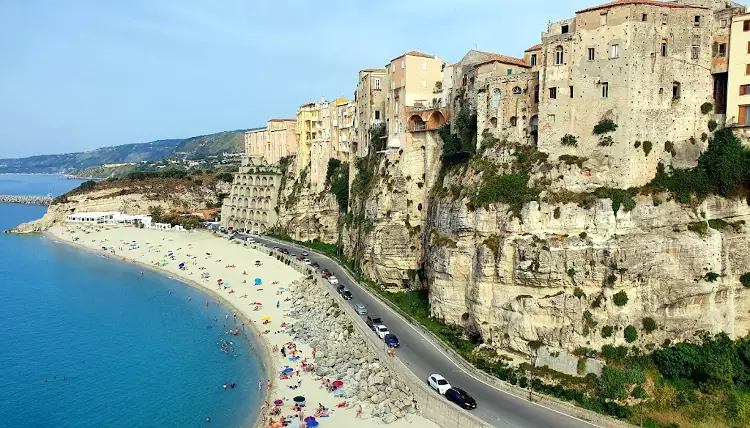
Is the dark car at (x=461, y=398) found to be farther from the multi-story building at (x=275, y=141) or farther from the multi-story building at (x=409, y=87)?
the multi-story building at (x=275, y=141)

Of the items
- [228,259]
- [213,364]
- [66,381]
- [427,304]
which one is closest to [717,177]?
[427,304]

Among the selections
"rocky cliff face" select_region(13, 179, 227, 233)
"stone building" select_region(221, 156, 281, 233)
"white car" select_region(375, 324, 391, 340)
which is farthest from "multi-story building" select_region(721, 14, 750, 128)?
"rocky cliff face" select_region(13, 179, 227, 233)

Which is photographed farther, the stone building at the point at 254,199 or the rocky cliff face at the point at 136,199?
the rocky cliff face at the point at 136,199

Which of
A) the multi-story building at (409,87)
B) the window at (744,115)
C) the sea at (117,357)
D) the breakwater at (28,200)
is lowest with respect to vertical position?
the sea at (117,357)

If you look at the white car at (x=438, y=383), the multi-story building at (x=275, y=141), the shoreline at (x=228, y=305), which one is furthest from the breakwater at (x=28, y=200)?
the white car at (x=438, y=383)

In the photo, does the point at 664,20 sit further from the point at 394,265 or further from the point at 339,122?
the point at 339,122

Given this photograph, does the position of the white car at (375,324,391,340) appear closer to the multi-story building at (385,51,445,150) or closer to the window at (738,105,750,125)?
the multi-story building at (385,51,445,150)
